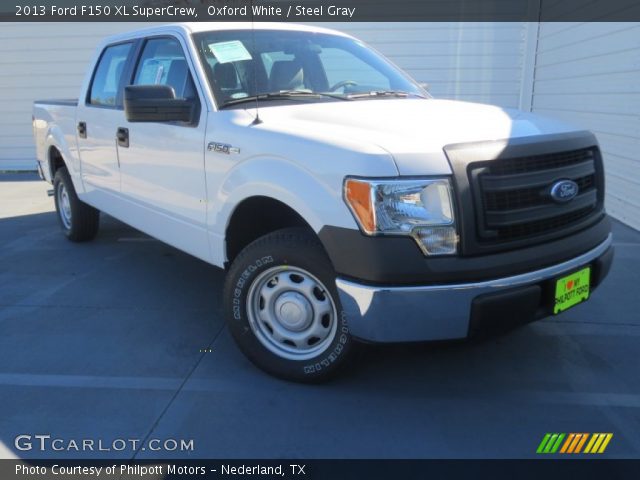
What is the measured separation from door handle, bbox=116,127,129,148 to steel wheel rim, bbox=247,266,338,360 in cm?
189

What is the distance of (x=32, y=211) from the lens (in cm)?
795

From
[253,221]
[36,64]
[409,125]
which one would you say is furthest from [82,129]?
[36,64]

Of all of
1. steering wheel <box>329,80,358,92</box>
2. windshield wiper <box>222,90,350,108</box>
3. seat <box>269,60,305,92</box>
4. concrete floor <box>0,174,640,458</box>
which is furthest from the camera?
steering wheel <box>329,80,358,92</box>

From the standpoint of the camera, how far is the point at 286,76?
3.73 metres

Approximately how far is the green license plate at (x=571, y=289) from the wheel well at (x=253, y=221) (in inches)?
54.7

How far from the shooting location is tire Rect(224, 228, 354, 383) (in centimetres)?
283

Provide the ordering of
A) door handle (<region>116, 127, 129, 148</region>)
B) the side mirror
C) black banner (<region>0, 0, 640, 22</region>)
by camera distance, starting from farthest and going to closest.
Answer: 1. black banner (<region>0, 0, 640, 22</region>)
2. door handle (<region>116, 127, 129, 148</region>)
3. the side mirror

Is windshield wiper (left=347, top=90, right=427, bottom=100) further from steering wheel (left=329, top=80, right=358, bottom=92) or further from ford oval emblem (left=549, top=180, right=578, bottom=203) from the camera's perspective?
ford oval emblem (left=549, top=180, right=578, bottom=203)

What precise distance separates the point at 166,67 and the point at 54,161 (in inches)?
117

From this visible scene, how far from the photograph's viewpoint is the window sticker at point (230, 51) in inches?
142

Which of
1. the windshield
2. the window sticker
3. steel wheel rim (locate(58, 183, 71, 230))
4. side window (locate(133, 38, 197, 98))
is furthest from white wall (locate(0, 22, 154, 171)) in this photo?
the window sticker

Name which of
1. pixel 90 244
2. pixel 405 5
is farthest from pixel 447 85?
pixel 90 244

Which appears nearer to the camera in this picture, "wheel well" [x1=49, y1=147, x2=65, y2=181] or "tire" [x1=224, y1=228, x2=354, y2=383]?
"tire" [x1=224, y1=228, x2=354, y2=383]

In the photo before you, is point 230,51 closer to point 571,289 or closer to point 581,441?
point 571,289
